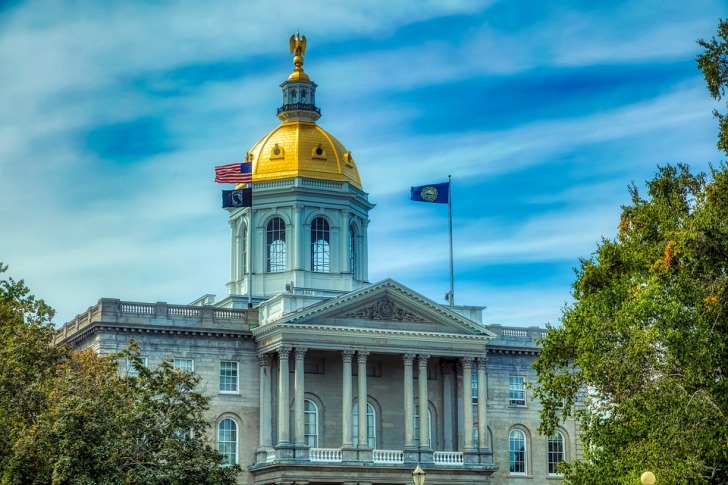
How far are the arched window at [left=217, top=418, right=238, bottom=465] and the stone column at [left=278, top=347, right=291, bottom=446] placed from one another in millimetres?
3145

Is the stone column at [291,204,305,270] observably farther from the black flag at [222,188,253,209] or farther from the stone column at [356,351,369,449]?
the stone column at [356,351,369,449]

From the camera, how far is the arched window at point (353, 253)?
85.2 meters

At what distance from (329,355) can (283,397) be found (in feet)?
15.2

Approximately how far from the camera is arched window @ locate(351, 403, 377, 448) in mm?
77938

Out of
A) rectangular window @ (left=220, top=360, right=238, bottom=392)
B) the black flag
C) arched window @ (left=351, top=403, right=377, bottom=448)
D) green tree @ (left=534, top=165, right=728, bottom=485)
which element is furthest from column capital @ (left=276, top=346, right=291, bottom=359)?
green tree @ (left=534, top=165, right=728, bottom=485)

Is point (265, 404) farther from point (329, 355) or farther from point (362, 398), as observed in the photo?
point (362, 398)

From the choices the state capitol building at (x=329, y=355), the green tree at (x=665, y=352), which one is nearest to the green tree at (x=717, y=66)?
the green tree at (x=665, y=352)

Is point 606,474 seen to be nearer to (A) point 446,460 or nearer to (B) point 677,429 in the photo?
(B) point 677,429

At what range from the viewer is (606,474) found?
5241 centimetres

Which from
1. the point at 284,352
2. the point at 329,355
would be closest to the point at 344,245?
the point at 329,355

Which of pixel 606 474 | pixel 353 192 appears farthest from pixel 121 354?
pixel 353 192

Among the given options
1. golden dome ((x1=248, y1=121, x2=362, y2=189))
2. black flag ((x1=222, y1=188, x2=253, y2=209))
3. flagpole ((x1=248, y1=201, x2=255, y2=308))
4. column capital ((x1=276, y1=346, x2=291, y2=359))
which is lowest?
column capital ((x1=276, y1=346, x2=291, y2=359))

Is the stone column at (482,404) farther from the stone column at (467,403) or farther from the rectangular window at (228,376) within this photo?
the rectangular window at (228,376)

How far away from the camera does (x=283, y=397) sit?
2936 inches
